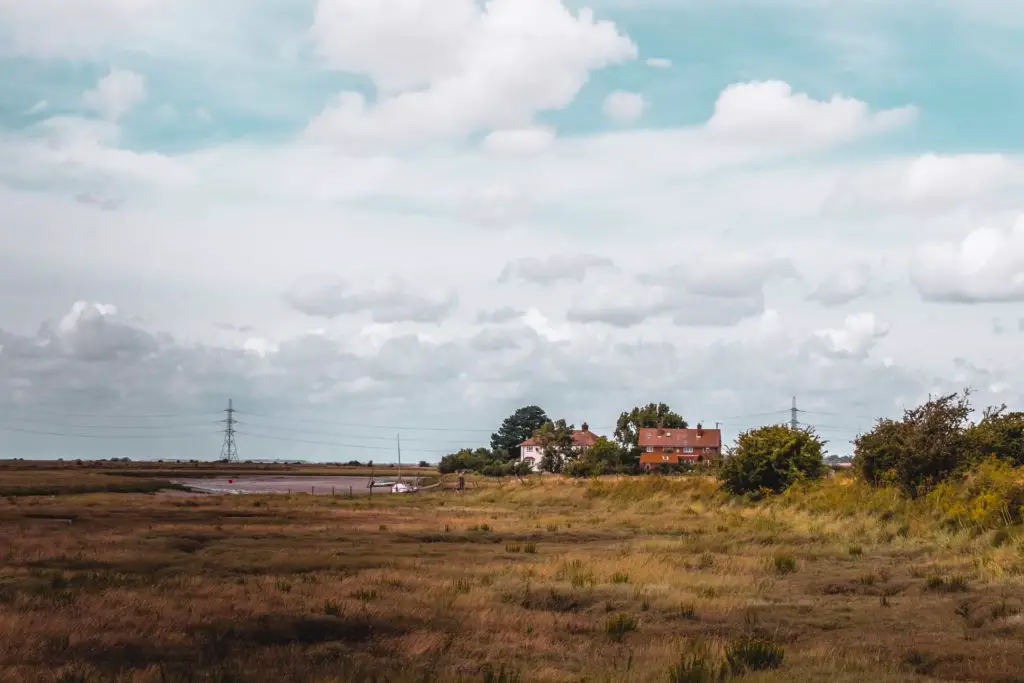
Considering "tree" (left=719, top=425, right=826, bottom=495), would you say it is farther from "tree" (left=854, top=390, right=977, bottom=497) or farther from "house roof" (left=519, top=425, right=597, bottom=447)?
"house roof" (left=519, top=425, right=597, bottom=447)

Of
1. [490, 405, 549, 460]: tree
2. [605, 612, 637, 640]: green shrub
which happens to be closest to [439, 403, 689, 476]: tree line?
[490, 405, 549, 460]: tree

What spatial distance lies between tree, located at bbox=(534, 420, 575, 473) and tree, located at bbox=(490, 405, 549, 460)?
42245mm

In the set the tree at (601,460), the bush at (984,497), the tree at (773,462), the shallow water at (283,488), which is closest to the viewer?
the bush at (984,497)

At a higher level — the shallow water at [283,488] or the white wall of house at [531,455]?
the white wall of house at [531,455]

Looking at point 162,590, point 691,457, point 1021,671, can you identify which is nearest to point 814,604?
point 1021,671

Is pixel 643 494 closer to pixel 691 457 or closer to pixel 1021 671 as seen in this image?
pixel 1021 671

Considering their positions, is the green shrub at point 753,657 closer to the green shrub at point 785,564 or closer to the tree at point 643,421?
the green shrub at point 785,564

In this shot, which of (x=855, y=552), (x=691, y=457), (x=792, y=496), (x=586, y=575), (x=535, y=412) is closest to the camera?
(x=586, y=575)

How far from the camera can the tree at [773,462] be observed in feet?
162

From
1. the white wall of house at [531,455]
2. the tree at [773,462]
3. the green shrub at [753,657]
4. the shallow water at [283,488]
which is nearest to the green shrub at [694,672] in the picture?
the green shrub at [753,657]

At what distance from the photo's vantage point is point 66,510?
45.2 meters

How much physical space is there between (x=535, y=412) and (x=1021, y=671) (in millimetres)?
173854

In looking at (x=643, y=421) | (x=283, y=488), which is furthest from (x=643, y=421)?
(x=283, y=488)

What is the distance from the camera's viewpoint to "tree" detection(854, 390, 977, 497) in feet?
117
